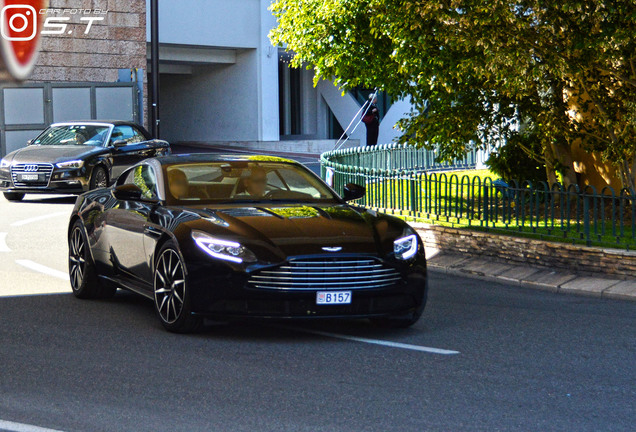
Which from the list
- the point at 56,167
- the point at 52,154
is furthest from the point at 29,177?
the point at 52,154

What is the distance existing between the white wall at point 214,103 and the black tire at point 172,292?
32.0 metres

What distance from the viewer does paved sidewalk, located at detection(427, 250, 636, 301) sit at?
1093cm

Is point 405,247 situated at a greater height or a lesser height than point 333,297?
greater

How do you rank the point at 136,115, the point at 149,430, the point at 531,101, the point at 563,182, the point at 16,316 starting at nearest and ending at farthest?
the point at 149,430
the point at 16,316
the point at 531,101
the point at 563,182
the point at 136,115

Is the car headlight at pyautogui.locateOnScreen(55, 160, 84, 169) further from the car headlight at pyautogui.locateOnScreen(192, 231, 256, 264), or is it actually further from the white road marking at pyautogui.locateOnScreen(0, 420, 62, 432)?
the white road marking at pyautogui.locateOnScreen(0, 420, 62, 432)

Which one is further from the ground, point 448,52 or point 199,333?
point 448,52

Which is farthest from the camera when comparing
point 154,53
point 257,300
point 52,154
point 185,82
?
point 185,82

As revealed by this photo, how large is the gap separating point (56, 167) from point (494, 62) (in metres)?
10.5

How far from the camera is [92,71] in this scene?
35375 millimetres

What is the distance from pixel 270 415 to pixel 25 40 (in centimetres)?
3271

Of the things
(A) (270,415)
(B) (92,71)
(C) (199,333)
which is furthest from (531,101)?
(B) (92,71)

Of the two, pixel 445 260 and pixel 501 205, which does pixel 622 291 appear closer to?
pixel 445 260

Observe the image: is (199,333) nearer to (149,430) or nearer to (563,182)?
(149,430)

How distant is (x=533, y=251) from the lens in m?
12.2
